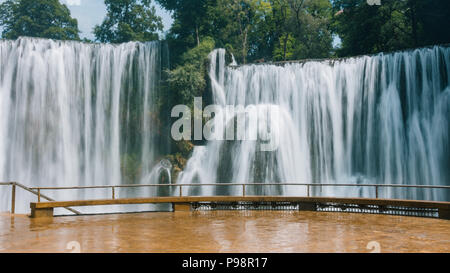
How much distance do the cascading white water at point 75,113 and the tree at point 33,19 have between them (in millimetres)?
29436

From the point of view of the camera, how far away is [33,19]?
62.6 meters

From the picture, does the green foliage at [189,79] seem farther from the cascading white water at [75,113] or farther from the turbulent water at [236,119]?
the cascading white water at [75,113]

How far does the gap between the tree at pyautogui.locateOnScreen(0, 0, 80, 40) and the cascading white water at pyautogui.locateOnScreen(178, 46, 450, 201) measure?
38813 mm

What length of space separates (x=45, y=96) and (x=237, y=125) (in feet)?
51.1

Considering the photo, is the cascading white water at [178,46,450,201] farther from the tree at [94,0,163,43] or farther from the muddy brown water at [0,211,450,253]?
the tree at [94,0,163,43]

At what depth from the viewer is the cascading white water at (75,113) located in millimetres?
32656

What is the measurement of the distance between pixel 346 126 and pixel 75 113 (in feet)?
70.1

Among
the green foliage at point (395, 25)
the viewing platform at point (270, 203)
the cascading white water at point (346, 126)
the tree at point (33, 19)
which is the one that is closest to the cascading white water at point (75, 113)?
the cascading white water at point (346, 126)

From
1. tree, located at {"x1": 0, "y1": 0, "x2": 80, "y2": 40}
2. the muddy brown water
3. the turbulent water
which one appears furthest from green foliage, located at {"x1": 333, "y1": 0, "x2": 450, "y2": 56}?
tree, located at {"x1": 0, "y1": 0, "x2": 80, "y2": 40}

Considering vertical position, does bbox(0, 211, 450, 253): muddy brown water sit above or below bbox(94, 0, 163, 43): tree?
below

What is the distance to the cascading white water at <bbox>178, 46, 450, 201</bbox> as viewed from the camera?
89.0 ft

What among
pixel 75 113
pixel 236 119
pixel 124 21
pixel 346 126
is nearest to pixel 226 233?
pixel 346 126

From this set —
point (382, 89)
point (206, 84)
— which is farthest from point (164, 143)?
point (382, 89)

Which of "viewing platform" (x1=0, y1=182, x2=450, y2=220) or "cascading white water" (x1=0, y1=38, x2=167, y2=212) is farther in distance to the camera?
"cascading white water" (x1=0, y1=38, x2=167, y2=212)
